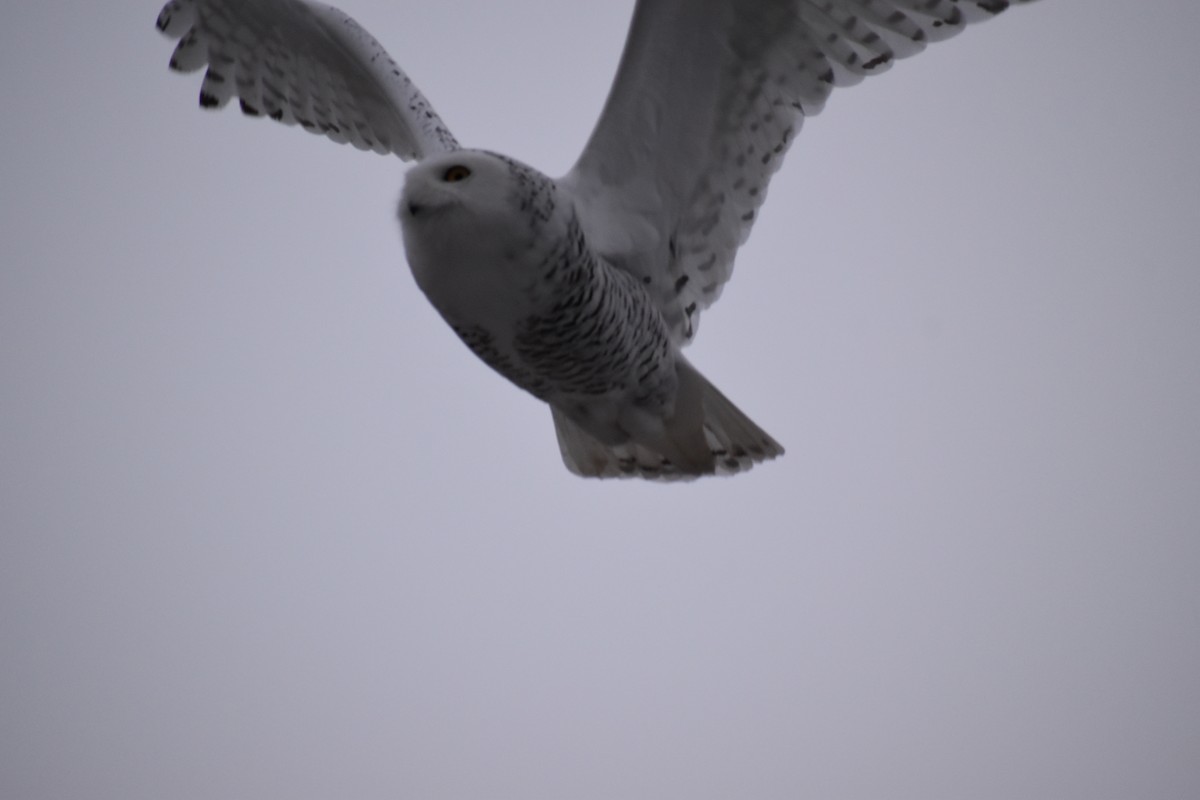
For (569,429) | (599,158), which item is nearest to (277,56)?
(599,158)

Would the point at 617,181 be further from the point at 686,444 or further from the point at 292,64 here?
the point at 292,64

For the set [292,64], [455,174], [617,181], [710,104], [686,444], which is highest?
[292,64]

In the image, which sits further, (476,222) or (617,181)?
(617,181)

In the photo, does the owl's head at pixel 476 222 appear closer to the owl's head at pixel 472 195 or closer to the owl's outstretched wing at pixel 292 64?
the owl's head at pixel 472 195

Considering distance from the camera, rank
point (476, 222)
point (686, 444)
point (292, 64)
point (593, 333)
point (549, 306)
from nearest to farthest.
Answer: point (476, 222) < point (549, 306) < point (593, 333) < point (686, 444) < point (292, 64)

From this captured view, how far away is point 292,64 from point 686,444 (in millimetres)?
2556

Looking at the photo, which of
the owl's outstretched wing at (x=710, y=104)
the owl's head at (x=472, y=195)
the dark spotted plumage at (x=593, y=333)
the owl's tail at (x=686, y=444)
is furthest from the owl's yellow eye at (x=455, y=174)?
the owl's tail at (x=686, y=444)

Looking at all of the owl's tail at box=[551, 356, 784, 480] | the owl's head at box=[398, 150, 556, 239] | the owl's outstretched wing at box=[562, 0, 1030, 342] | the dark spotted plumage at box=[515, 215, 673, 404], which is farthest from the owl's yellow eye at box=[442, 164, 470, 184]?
the owl's tail at box=[551, 356, 784, 480]

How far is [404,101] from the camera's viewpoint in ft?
13.0

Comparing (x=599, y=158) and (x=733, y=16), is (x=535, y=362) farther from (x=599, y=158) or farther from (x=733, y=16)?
(x=733, y=16)

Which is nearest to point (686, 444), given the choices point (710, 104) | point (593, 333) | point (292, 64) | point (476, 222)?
point (593, 333)

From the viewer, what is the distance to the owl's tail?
13.1ft

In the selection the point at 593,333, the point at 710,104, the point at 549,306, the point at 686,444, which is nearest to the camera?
the point at 549,306

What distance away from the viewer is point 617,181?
379 centimetres
